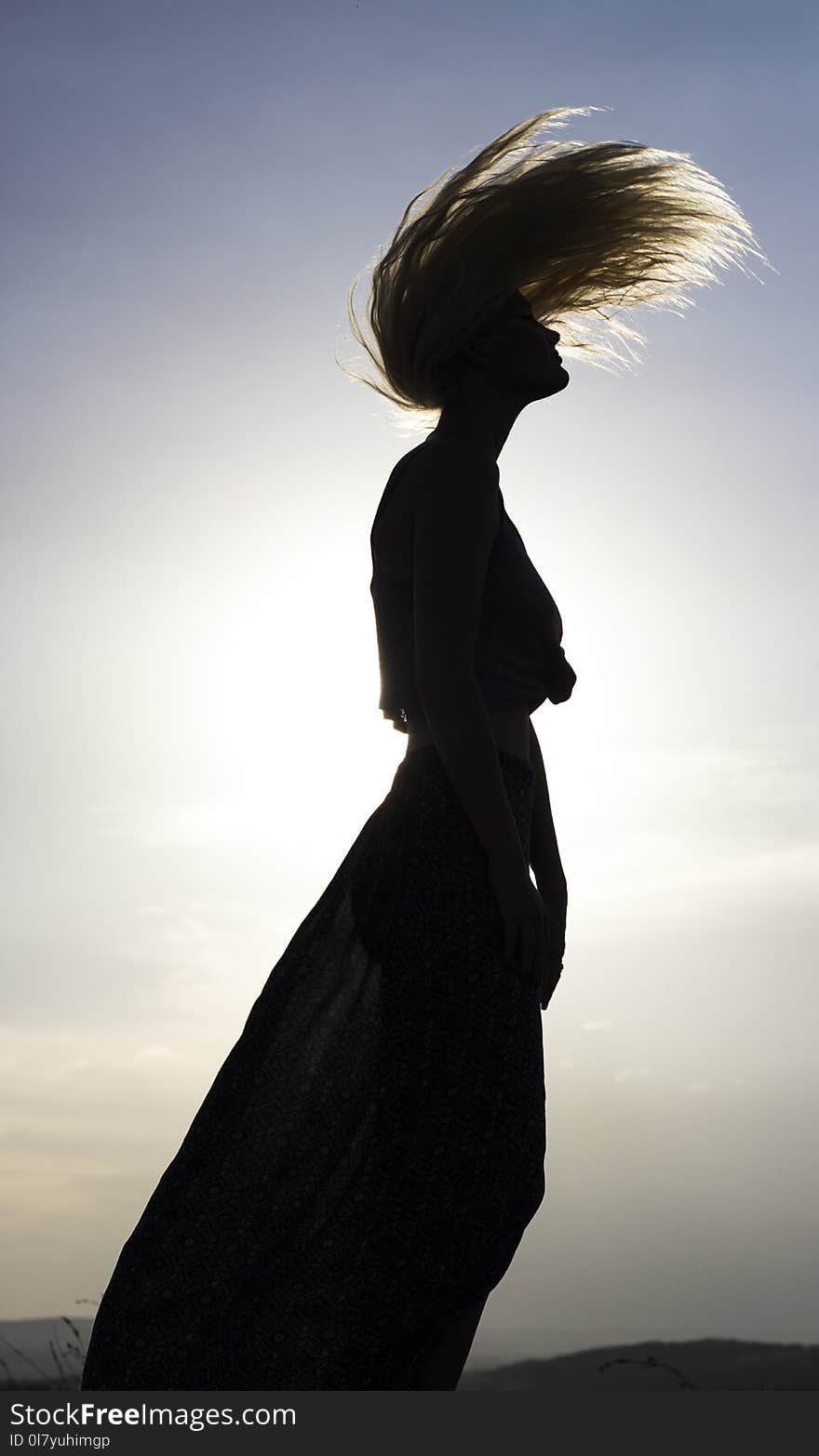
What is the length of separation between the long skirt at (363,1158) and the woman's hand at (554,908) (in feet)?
1.55

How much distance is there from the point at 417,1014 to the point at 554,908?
804 millimetres

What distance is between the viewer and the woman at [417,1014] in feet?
10.3

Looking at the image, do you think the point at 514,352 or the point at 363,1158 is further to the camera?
the point at 514,352

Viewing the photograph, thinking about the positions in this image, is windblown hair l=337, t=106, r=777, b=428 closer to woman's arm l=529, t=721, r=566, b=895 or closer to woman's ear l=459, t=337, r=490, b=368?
woman's ear l=459, t=337, r=490, b=368

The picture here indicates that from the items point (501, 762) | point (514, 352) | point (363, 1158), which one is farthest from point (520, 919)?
point (514, 352)

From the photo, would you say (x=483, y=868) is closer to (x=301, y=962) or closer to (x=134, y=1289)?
(x=301, y=962)

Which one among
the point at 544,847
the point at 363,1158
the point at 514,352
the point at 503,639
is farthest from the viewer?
the point at 544,847

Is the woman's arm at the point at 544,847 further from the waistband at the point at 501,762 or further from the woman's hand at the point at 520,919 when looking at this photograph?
the woman's hand at the point at 520,919

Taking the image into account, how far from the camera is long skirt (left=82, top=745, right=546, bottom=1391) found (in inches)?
123

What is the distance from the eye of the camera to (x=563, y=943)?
3.88m

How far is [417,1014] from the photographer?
10.6 feet

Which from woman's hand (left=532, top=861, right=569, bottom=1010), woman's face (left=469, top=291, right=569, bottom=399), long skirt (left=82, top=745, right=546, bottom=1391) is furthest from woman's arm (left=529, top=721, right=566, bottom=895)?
woman's face (left=469, top=291, right=569, bottom=399)

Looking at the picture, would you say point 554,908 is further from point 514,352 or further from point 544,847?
point 514,352

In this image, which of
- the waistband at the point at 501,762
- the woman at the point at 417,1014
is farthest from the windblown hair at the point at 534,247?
the waistband at the point at 501,762
